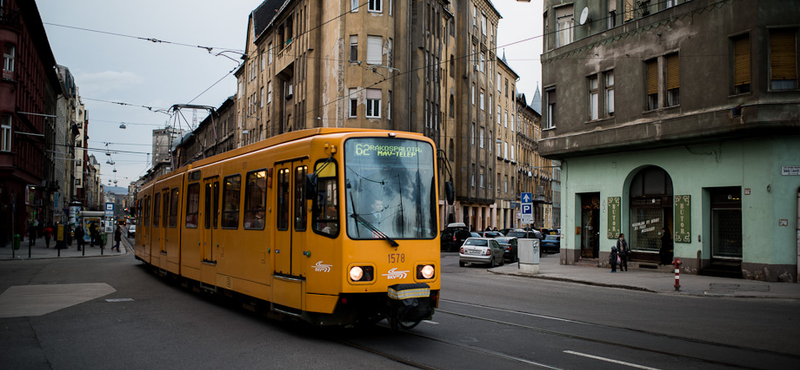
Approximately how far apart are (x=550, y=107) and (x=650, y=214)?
7.57 m

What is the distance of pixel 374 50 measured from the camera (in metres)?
42.2

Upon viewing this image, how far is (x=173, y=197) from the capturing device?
17453 mm

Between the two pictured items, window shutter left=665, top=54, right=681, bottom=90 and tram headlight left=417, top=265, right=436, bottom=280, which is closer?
tram headlight left=417, top=265, right=436, bottom=280

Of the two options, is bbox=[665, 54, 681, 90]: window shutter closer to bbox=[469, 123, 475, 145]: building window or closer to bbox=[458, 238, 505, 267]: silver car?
bbox=[458, 238, 505, 267]: silver car

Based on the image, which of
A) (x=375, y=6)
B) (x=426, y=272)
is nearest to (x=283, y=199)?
(x=426, y=272)

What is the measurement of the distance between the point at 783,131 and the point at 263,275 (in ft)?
57.9

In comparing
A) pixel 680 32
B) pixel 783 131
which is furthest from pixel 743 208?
pixel 680 32

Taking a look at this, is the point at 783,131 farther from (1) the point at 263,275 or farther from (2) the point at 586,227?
(1) the point at 263,275

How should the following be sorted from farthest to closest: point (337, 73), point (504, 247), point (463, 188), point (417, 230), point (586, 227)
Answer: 1. point (463, 188)
2. point (337, 73)
3. point (504, 247)
4. point (586, 227)
5. point (417, 230)

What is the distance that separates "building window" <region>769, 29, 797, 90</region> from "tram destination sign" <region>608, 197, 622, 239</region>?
7575 mm

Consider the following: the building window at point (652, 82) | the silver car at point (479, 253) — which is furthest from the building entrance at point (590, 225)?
the building window at point (652, 82)

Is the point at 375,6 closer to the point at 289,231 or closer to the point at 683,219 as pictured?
the point at 683,219

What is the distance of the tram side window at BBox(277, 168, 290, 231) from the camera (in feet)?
32.9

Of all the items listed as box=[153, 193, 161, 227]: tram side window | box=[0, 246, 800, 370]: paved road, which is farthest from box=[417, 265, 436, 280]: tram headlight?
box=[153, 193, 161, 227]: tram side window
